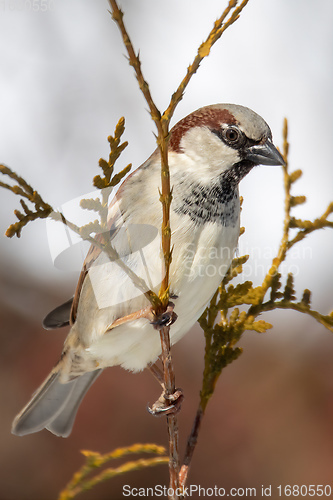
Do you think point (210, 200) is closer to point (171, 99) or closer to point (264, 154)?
point (264, 154)

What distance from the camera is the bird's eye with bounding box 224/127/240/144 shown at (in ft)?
5.57

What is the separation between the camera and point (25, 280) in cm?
320

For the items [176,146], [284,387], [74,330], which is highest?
[176,146]

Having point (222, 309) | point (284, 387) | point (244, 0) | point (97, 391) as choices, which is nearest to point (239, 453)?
point (284, 387)

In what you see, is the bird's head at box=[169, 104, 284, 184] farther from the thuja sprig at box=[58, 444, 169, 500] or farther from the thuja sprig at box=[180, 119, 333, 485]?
the thuja sprig at box=[58, 444, 169, 500]

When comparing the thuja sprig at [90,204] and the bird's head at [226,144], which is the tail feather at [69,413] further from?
the thuja sprig at [90,204]

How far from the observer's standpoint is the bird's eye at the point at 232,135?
1697 mm

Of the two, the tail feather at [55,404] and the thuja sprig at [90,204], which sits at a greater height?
the thuja sprig at [90,204]

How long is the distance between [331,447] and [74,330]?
1565mm

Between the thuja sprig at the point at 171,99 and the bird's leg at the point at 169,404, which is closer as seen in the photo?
the thuja sprig at the point at 171,99

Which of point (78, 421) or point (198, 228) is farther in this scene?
point (78, 421)

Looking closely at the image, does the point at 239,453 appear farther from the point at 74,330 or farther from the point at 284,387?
the point at 74,330

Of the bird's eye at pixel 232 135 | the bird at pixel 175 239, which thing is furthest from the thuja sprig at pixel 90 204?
the bird's eye at pixel 232 135

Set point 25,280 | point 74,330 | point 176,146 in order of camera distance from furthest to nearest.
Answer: point 25,280, point 74,330, point 176,146
